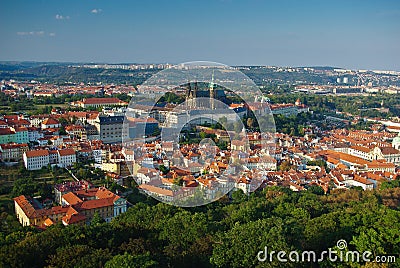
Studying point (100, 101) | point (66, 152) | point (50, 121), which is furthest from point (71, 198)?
point (100, 101)

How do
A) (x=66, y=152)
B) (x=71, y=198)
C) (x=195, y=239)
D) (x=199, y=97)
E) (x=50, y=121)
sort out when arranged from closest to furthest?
(x=195, y=239), (x=71, y=198), (x=66, y=152), (x=199, y=97), (x=50, y=121)

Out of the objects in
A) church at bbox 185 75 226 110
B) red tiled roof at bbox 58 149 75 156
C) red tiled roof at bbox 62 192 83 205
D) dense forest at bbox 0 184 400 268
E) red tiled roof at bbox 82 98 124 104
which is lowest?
red tiled roof at bbox 62 192 83 205

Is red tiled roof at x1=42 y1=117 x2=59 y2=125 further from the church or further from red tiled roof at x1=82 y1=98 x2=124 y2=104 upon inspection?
red tiled roof at x1=82 y1=98 x2=124 y2=104

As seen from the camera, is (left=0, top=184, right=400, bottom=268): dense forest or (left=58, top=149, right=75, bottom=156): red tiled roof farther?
(left=58, top=149, right=75, bottom=156): red tiled roof

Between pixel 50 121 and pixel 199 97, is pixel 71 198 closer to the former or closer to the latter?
pixel 199 97

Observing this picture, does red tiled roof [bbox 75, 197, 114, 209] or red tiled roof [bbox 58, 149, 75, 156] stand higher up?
red tiled roof [bbox 58, 149, 75, 156]

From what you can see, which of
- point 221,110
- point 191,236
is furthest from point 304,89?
point 191,236

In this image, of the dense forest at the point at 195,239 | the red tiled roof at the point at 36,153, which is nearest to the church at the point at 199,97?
the red tiled roof at the point at 36,153

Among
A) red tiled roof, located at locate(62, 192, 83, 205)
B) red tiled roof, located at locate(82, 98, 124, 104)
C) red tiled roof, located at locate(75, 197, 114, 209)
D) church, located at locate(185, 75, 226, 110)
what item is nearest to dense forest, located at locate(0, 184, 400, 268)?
red tiled roof, located at locate(75, 197, 114, 209)

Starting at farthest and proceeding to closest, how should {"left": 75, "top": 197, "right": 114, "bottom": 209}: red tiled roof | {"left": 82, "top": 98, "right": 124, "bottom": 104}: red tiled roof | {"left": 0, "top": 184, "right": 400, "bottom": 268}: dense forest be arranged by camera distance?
{"left": 82, "top": 98, "right": 124, "bottom": 104}: red tiled roof, {"left": 75, "top": 197, "right": 114, "bottom": 209}: red tiled roof, {"left": 0, "top": 184, "right": 400, "bottom": 268}: dense forest

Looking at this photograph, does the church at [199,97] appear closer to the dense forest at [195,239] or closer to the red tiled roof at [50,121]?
the red tiled roof at [50,121]
